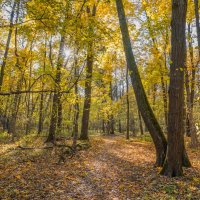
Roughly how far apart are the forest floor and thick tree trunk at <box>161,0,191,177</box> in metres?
0.63

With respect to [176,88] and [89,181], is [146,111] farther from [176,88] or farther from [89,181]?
[89,181]

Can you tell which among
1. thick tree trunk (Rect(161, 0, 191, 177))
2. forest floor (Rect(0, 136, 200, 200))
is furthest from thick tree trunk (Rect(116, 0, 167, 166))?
thick tree trunk (Rect(161, 0, 191, 177))

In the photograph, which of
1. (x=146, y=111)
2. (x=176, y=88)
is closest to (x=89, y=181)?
(x=146, y=111)

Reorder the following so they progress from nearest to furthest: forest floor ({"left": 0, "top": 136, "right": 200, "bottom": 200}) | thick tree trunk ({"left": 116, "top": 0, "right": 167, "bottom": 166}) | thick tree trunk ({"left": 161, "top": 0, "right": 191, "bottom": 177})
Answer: forest floor ({"left": 0, "top": 136, "right": 200, "bottom": 200}), thick tree trunk ({"left": 161, "top": 0, "right": 191, "bottom": 177}), thick tree trunk ({"left": 116, "top": 0, "right": 167, "bottom": 166})

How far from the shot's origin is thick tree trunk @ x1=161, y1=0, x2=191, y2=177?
6.84 meters

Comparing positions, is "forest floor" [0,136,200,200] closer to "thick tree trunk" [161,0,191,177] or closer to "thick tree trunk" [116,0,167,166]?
"thick tree trunk" [161,0,191,177]

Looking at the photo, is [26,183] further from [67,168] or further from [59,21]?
[59,21]

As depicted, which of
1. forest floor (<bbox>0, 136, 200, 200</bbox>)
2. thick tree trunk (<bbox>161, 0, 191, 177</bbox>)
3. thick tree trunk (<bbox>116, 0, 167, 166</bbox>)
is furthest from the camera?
thick tree trunk (<bbox>116, 0, 167, 166</bbox>)

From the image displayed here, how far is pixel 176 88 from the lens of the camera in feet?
22.8

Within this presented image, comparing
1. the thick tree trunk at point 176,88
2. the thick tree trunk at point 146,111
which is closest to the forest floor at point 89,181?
the thick tree trunk at point 176,88

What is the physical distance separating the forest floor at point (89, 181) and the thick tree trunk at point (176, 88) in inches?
24.7

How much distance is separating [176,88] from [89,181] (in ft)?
13.2

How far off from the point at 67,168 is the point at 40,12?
5.78m

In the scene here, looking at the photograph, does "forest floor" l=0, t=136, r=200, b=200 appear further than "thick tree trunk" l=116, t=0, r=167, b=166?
No
